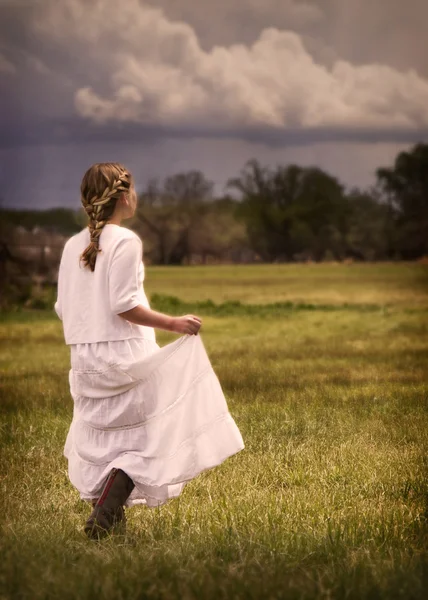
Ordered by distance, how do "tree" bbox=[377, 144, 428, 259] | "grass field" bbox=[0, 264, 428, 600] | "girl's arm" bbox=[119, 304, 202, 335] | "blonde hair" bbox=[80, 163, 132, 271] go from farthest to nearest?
"tree" bbox=[377, 144, 428, 259], "blonde hair" bbox=[80, 163, 132, 271], "girl's arm" bbox=[119, 304, 202, 335], "grass field" bbox=[0, 264, 428, 600]

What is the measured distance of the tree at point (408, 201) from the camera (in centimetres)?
1024

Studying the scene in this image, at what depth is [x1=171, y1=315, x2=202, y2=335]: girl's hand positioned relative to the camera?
3168mm

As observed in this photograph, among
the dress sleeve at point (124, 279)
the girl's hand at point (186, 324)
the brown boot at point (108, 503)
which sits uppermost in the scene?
the dress sleeve at point (124, 279)

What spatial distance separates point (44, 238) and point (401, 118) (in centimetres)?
423

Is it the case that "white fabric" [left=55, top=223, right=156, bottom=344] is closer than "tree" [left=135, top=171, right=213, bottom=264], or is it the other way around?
"white fabric" [left=55, top=223, right=156, bottom=344]

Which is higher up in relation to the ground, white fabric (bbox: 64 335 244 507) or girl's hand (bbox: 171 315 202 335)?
girl's hand (bbox: 171 315 202 335)

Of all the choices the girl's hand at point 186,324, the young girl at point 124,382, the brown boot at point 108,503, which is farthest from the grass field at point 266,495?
the girl's hand at point 186,324

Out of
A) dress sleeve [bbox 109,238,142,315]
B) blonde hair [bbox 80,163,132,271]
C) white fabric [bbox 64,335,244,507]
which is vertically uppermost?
blonde hair [bbox 80,163,132,271]

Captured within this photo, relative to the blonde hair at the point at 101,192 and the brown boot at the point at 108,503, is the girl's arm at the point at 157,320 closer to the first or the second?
the blonde hair at the point at 101,192

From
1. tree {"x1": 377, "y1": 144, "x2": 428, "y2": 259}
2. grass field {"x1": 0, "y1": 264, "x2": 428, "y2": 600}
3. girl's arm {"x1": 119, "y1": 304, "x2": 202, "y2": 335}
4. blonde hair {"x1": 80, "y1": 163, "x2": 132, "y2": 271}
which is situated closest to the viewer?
grass field {"x1": 0, "y1": 264, "x2": 428, "y2": 600}

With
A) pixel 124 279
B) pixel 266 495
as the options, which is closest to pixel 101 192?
pixel 124 279

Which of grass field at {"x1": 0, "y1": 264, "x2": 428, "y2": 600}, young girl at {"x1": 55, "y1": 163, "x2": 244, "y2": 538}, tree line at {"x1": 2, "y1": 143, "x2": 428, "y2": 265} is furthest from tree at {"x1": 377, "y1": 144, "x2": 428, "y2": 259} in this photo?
young girl at {"x1": 55, "y1": 163, "x2": 244, "y2": 538}

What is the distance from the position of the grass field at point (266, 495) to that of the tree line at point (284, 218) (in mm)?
1634

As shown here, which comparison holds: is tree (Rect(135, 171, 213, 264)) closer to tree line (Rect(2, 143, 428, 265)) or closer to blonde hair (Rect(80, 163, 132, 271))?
tree line (Rect(2, 143, 428, 265))
